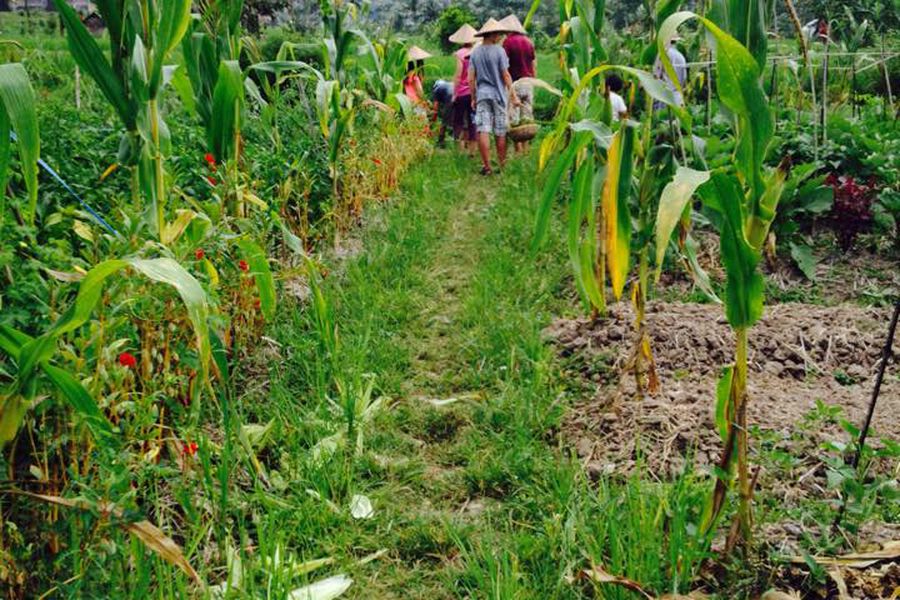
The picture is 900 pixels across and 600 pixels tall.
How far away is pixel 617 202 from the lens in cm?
227

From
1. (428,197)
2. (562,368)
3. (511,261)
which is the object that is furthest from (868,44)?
(562,368)

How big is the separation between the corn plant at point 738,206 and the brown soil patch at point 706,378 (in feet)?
1.61

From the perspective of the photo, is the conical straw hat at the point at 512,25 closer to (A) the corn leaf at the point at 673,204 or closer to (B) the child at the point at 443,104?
(B) the child at the point at 443,104

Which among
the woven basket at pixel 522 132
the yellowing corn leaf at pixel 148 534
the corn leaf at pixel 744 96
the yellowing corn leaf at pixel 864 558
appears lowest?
the yellowing corn leaf at pixel 864 558

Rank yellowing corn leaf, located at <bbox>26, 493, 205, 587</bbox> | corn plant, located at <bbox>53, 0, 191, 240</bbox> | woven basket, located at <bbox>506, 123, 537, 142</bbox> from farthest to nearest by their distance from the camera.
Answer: woven basket, located at <bbox>506, 123, 537, 142</bbox> → corn plant, located at <bbox>53, 0, 191, 240</bbox> → yellowing corn leaf, located at <bbox>26, 493, 205, 587</bbox>

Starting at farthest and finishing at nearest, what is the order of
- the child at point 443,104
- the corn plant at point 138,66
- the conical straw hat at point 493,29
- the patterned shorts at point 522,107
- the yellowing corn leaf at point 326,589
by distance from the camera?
the child at point 443,104 → the patterned shorts at point 522,107 → the conical straw hat at point 493,29 → the corn plant at point 138,66 → the yellowing corn leaf at point 326,589

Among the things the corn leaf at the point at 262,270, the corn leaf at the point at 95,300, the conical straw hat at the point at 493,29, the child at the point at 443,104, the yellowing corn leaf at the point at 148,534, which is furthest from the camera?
the child at the point at 443,104

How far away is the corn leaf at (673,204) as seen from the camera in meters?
1.53

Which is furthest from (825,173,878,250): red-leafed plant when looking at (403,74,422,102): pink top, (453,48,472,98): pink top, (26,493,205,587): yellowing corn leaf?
(403,74,422,102): pink top

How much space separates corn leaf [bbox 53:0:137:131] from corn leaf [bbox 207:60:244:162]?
0.73 meters

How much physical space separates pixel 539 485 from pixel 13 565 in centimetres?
142

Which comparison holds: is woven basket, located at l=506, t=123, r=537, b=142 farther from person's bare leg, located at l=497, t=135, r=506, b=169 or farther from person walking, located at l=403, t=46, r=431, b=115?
person walking, located at l=403, t=46, r=431, b=115

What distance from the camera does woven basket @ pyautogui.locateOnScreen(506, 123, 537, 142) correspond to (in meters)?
8.48

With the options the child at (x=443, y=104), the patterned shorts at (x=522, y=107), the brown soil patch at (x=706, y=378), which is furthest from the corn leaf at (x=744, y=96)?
the child at (x=443, y=104)
